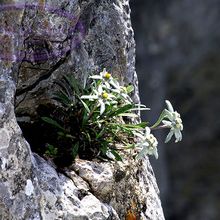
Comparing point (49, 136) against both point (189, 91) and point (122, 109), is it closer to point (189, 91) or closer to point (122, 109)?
point (122, 109)

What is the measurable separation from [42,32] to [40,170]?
23.4 inches

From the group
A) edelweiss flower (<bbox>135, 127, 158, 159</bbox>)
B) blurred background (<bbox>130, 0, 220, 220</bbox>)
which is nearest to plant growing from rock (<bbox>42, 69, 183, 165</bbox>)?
edelweiss flower (<bbox>135, 127, 158, 159</bbox>)

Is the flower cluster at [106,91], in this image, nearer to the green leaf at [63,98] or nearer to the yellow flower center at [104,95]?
the yellow flower center at [104,95]

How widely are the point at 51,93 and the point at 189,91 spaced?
46.7 feet

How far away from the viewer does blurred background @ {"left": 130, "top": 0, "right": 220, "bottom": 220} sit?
16.6m

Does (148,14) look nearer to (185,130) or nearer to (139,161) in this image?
(185,130)

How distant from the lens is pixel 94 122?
3.84m

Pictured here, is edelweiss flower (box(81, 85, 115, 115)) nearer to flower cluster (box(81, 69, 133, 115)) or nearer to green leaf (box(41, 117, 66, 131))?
flower cluster (box(81, 69, 133, 115))

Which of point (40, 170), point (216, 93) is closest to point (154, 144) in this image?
point (40, 170)

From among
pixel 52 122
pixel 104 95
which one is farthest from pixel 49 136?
pixel 104 95

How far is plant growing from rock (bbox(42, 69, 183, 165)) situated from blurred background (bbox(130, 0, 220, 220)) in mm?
12214

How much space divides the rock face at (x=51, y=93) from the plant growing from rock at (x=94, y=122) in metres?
0.07

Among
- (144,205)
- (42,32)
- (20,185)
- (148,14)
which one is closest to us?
(20,185)

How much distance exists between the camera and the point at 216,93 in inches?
712
